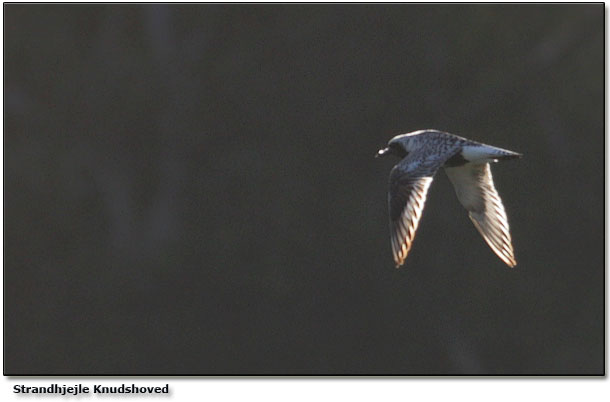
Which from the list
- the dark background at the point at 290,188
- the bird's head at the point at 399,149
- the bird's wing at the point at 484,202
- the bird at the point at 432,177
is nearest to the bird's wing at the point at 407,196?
the bird at the point at 432,177

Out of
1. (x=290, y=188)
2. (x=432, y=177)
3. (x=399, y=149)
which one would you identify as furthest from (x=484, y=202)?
(x=290, y=188)

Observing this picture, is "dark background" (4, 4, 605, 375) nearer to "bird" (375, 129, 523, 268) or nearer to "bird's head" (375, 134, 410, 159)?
"bird" (375, 129, 523, 268)

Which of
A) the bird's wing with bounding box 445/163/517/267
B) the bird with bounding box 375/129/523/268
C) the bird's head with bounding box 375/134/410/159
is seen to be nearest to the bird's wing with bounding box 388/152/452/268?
the bird with bounding box 375/129/523/268

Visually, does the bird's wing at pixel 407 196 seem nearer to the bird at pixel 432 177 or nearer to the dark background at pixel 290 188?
the bird at pixel 432 177

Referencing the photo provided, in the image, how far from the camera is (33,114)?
14.9 metres

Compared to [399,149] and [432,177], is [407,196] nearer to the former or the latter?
[432,177]

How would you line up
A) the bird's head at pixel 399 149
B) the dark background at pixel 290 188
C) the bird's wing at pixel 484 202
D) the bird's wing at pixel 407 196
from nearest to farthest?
the bird's wing at pixel 407 196
the bird's head at pixel 399 149
the bird's wing at pixel 484 202
the dark background at pixel 290 188

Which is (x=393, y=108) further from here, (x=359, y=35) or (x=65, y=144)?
(x=65, y=144)

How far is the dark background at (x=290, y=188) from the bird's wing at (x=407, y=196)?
7829 mm

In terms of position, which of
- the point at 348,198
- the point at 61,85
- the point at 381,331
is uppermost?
the point at 61,85

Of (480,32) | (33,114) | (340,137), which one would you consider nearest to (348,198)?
(340,137)

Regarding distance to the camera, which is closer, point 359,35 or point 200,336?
point 359,35

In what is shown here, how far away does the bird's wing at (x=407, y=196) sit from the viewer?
18.9ft

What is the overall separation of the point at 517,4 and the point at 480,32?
438mm
